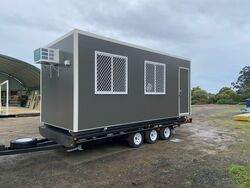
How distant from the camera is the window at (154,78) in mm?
6523

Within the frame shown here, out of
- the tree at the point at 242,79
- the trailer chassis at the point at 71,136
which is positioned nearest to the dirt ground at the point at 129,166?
the trailer chassis at the point at 71,136

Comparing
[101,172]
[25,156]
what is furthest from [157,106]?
[25,156]

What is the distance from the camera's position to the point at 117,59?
18.3 feet

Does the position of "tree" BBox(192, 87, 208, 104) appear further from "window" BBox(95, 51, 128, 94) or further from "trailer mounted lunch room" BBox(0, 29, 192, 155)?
"window" BBox(95, 51, 128, 94)

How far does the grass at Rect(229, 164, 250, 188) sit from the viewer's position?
3689 millimetres

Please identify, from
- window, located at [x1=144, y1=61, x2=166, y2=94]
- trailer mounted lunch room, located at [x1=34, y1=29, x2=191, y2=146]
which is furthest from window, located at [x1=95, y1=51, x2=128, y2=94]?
window, located at [x1=144, y1=61, x2=166, y2=94]

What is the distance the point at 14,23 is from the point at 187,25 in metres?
11.0

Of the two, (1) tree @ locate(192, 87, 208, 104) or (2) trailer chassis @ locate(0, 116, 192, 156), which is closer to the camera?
(2) trailer chassis @ locate(0, 116, 192, 156)

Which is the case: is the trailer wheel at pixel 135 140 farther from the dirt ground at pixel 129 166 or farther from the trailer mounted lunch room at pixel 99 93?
the dirt ground at pixel 129 166

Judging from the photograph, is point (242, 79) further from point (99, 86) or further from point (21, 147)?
point (21, 147)

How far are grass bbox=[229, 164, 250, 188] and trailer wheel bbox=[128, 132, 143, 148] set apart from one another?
8.70 feet

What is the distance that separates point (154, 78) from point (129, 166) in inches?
125

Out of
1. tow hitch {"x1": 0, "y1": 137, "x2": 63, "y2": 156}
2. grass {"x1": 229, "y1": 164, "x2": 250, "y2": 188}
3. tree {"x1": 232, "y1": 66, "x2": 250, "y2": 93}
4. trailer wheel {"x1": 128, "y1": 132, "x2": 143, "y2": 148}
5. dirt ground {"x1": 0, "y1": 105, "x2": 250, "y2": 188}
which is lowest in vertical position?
dirt ground {"x1": 0, "y1": 105, "x2": 250, "y2": 188}

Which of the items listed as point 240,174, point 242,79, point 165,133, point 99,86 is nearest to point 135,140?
point 165,133
